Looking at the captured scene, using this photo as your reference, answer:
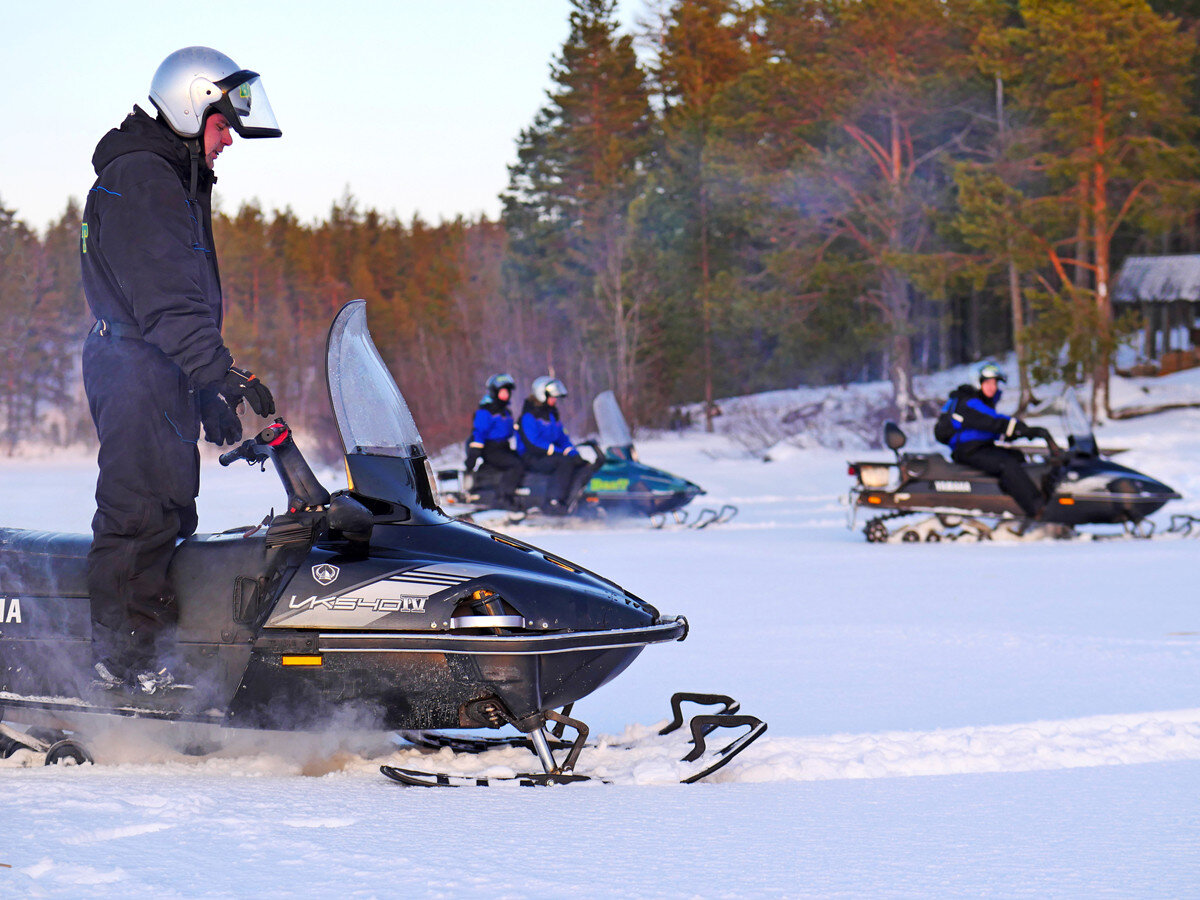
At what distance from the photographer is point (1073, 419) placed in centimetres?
1006

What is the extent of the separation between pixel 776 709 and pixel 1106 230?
21.4 meters

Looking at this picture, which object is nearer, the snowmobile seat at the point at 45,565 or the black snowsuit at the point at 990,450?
the snowmobile seat at the point at 45,565

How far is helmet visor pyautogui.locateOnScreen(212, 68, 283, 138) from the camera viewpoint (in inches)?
120

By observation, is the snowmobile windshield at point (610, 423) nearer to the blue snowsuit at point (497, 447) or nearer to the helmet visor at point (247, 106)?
the blue snowsuit at point (497, 447)

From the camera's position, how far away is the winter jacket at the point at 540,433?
1125 centimetres

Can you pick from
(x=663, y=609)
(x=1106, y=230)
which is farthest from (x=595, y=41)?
(x=663, y=609)

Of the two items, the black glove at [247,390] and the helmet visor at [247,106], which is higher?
the helmet visor at [247,106]

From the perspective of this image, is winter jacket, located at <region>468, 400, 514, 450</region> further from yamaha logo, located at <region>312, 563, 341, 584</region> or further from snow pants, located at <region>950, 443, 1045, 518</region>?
yamaha logo, located at <region>312, 563, 341, 584</region>

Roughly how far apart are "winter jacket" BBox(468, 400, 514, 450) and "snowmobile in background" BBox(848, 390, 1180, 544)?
3213mm

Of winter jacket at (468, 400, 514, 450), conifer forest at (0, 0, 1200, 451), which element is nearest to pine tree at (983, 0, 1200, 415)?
conifer forest at (0, 0, 1200, 451)

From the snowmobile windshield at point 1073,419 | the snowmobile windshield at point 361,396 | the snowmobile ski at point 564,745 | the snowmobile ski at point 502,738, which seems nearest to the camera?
the snowmobile ski at point 564,745

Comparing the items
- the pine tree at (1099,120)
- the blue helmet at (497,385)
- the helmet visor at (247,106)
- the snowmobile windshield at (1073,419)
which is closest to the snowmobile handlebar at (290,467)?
the helmet visor at (247,106)

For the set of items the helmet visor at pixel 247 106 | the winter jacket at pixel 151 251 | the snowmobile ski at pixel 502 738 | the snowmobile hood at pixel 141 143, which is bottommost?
the snowmobile ski at pixel 502 738

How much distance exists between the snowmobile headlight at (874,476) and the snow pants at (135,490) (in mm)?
7816
